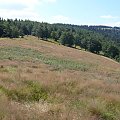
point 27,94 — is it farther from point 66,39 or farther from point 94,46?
point 94,46

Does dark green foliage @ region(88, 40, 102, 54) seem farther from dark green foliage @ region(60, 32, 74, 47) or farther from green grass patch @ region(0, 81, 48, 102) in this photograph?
green grass patch @ region(0, 81, 48, 102)

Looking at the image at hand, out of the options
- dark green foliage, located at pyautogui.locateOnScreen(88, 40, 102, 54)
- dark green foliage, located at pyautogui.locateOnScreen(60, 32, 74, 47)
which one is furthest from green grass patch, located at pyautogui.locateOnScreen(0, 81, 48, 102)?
dark green foliage, located at pyautogui.locateOnScreen(88, 40, 102, 54)

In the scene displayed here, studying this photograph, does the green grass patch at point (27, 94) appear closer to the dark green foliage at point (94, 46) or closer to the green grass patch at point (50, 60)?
the green grass patch at point (50, 60)

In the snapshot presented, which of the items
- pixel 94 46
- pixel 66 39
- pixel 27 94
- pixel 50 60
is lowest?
pixel 94 46

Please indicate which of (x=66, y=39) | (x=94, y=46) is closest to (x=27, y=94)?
(x=66, y=39)

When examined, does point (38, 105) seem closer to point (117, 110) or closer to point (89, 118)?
point (89, 118)

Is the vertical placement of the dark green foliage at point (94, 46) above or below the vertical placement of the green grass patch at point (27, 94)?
below

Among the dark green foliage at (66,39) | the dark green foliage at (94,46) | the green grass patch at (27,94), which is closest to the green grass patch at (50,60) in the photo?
the green grass patch at (27,94)

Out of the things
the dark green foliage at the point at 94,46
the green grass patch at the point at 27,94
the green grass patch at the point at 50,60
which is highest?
the green grass patch at the point at 27,94

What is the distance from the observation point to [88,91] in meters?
9.77

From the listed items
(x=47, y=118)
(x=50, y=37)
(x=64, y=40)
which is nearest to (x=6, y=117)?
(x=47, y=118)

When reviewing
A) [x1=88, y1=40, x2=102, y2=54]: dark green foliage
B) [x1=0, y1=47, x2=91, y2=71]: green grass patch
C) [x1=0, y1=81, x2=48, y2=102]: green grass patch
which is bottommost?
[x1=88, y1=40, x2=102, y2=54]: dark green foliage

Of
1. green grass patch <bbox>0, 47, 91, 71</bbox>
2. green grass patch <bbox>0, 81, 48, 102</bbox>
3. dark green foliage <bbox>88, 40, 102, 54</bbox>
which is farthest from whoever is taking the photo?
dark green foliage <bbox>88, 40, 102, 54</bbox>

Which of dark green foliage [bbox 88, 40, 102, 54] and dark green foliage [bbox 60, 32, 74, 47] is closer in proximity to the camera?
dark green foliage [bbox 60, 32, 74, 47]
